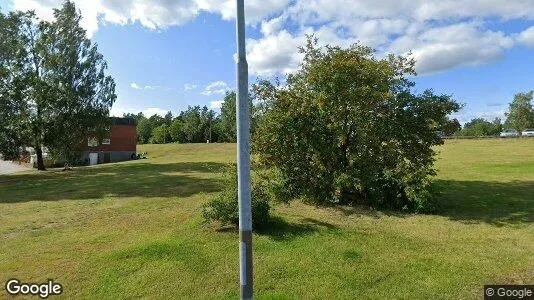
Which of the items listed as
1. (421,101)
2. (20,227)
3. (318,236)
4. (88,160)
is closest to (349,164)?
(421,101)

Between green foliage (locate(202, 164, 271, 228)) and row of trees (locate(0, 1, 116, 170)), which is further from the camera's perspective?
row of trees (locate(0, 1, 116, 170))

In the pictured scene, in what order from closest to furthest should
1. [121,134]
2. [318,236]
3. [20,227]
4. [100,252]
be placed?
[100,252], [318,236], [20,227], [121,134]

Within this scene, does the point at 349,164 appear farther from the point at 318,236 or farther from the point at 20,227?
the point at 20,227

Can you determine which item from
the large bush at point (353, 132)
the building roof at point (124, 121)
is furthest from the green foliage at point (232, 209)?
the building roof at point (124, 121)

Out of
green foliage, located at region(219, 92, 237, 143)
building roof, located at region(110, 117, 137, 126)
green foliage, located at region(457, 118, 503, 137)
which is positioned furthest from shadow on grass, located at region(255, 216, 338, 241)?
green foliage, located at region(457, 118, 503, 137)

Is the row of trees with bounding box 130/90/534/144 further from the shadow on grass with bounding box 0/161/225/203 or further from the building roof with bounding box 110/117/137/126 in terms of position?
the shadow on grass with bounding box 0/161/225/203

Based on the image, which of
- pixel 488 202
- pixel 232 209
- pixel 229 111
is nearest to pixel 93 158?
pixel 229 111

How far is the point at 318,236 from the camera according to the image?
11438mm

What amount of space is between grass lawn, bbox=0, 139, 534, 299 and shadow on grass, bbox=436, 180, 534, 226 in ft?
0.21

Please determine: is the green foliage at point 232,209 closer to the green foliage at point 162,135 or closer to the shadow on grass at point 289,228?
the shadow on grass at point 289,228

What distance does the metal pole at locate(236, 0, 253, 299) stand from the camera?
17.5 feet

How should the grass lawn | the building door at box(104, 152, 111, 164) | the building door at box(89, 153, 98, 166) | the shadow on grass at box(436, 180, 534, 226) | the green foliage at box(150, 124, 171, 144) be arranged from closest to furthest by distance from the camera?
the grass lawn → the shadow on grass at box(436, 180, 534, 226) → the building door at box(89, 153, 98, 166) → the building door at box(104, 152, 111, 164) → the green foliage at box(150, 124, 171, 144)

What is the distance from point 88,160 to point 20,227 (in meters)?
42.1

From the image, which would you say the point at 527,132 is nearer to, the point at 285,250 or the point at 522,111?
the point at 522,111
